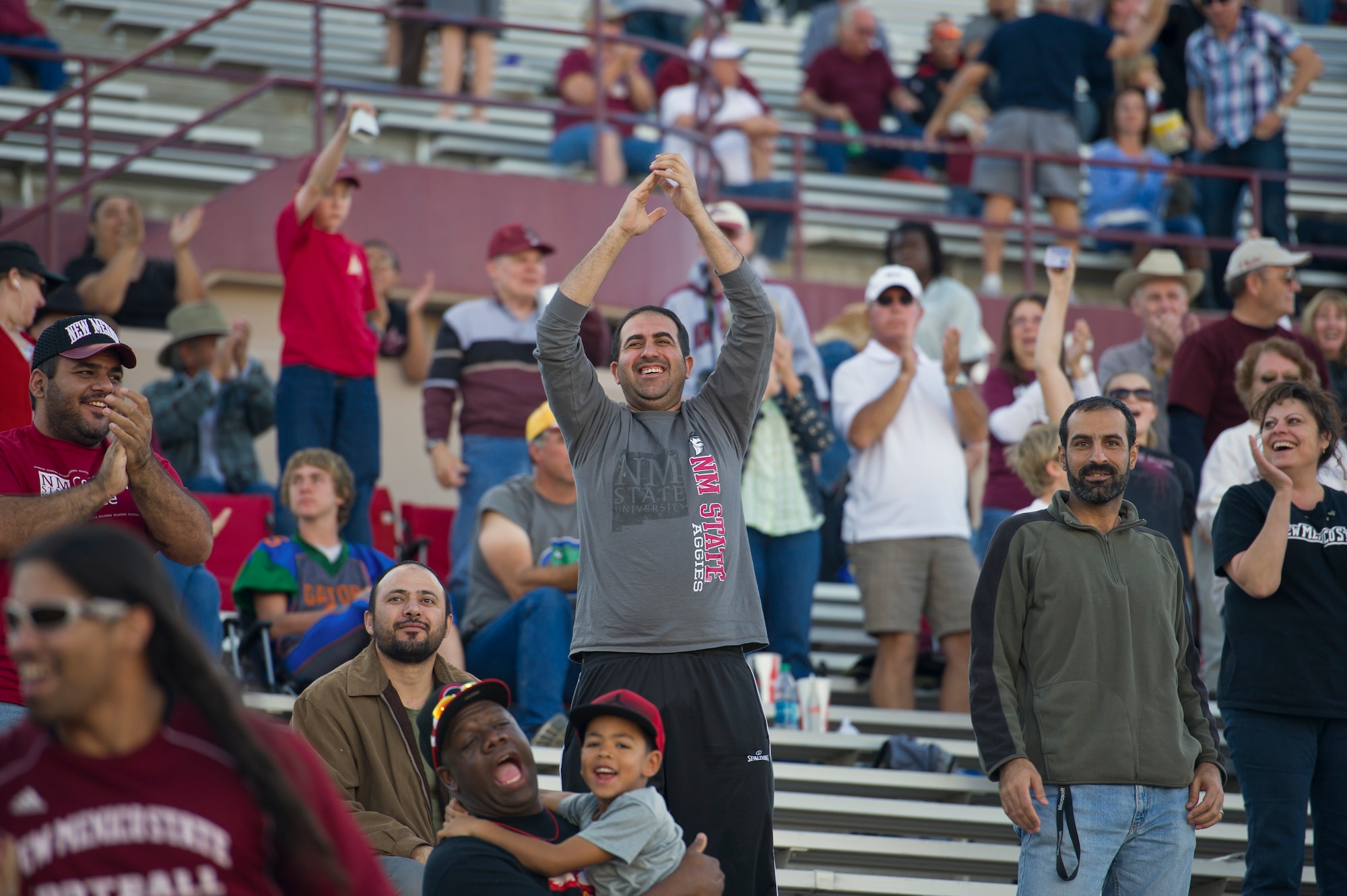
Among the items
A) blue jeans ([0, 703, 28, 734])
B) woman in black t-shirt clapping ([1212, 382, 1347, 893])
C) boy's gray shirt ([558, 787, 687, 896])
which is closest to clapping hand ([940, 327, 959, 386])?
woman in black t-shirt clapping ([1212, 382, 1347, 893])

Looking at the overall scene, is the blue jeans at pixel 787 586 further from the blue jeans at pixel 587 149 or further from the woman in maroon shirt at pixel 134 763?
the blue jeans at pixel 587 149

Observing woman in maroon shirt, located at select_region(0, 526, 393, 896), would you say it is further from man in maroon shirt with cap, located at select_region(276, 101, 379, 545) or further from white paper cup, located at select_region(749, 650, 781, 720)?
man in maroon shirt with cap, located at select_region(276, 101, 379, 545)

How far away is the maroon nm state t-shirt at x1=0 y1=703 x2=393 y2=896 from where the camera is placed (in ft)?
7.34

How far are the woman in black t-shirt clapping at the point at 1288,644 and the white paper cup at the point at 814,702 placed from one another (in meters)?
1.81

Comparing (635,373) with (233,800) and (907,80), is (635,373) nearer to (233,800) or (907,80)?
(233,800)

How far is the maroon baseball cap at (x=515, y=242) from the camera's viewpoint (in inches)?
290

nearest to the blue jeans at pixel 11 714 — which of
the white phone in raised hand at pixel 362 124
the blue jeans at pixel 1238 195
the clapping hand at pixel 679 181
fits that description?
the clapping hand at pixel 679 181

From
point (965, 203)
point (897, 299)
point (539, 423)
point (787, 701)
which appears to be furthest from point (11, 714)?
point (965, 203)

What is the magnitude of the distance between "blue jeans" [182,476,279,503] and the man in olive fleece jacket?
433cm

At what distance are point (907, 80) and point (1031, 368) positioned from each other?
22.9 ft

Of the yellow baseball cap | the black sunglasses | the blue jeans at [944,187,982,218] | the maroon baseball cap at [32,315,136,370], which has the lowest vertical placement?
the yellow baseball cap

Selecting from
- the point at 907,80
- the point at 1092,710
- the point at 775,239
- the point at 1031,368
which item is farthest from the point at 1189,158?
the point at 1092,710

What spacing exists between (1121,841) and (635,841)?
51.5 inches

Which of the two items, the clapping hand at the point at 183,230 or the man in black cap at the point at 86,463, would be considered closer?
the man in black cap at the point at 86,463
